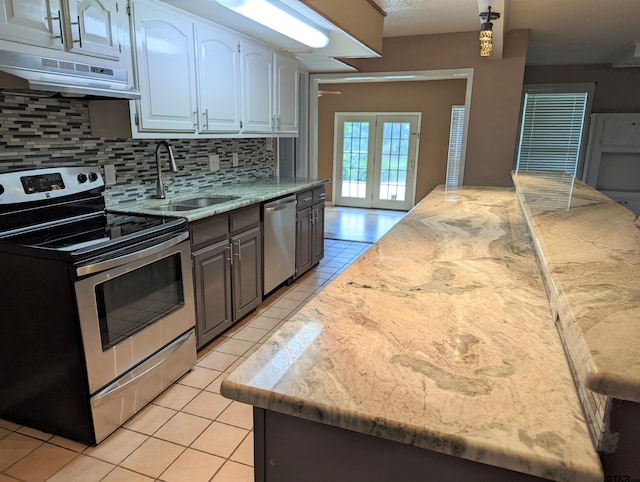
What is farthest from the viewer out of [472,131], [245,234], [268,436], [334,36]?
[472,131]

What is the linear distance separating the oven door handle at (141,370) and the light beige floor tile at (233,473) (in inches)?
24.0

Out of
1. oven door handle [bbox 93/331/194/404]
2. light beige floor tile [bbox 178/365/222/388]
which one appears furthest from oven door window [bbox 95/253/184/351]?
light beige floor tile [bbox 178/365/222/388]

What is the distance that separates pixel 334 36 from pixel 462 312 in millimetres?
2789

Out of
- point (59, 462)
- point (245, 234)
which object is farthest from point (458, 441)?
point (245, 234)

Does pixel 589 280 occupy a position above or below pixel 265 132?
below

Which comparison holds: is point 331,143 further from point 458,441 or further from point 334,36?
point 458,441

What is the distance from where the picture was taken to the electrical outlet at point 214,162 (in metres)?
3.62

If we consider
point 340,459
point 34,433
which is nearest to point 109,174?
point 34,433

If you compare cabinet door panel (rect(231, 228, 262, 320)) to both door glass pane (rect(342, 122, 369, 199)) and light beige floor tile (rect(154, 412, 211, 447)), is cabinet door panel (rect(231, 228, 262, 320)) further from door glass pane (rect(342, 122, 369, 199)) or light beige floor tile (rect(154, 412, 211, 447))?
door glass pane (rect(342, 122, 369, 199))

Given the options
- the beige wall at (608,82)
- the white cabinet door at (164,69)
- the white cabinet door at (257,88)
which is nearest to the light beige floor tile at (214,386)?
the white cabinet door at (164,69)

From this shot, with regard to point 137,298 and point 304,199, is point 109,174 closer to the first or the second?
point 137,298

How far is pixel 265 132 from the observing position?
3.76m

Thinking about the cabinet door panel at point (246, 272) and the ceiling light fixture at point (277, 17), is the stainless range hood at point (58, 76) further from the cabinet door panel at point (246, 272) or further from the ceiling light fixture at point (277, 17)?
the cabinet door panel at point (246, 272)

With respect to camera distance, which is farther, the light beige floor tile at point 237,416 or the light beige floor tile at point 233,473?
the light beige floor tile at point 237,416
